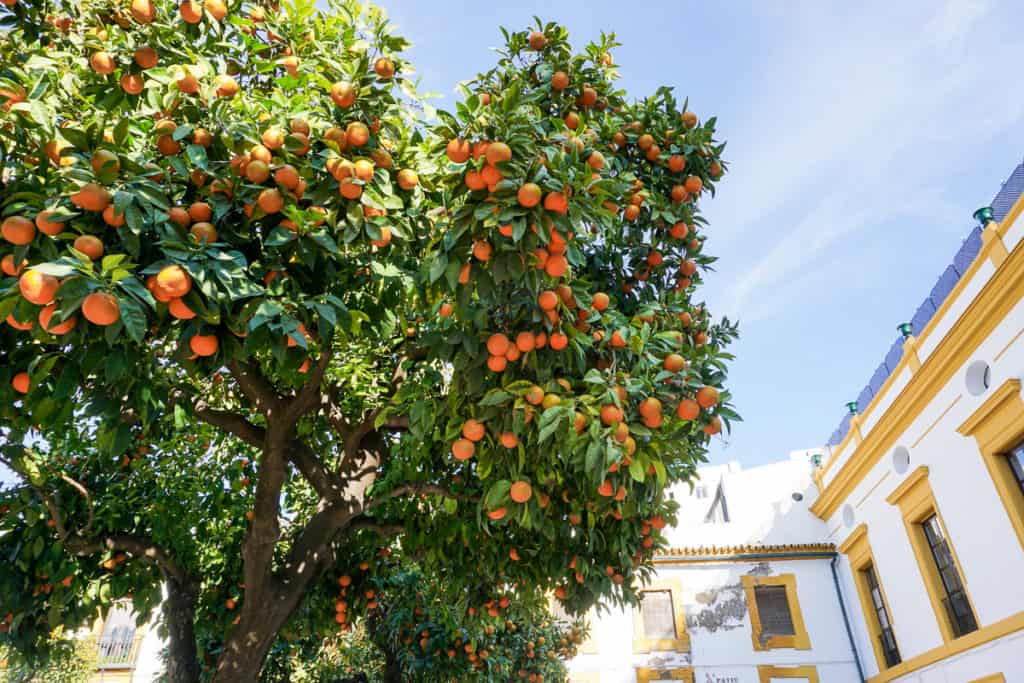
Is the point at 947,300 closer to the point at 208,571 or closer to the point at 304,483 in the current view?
the point at 304,483

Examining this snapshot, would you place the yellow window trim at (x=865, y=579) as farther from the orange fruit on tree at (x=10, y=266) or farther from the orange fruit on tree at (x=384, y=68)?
the orange fruit on tree at (x=10, y=266)

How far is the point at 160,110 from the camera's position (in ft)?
9.19

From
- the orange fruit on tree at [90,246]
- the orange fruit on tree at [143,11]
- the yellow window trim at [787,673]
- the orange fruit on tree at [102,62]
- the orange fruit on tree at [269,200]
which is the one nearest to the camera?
the orange fruit on tree at [90,246]

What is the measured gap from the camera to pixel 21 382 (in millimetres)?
2717

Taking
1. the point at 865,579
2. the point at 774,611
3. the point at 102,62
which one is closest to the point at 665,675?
the point at 774,611

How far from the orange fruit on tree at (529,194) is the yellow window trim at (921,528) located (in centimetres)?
1019

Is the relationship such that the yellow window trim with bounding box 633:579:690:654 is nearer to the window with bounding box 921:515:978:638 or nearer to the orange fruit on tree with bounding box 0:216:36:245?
the window with bounding box 921:515:978:638

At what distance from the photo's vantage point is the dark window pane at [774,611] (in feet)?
45.9

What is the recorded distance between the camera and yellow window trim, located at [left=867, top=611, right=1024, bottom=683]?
8.18m

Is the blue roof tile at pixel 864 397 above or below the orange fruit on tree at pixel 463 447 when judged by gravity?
above

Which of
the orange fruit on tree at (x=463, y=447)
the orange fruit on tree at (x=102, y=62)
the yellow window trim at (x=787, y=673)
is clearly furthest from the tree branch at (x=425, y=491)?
the yellow window trim at (x=787, y=673)

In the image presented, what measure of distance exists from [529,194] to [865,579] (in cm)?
1404

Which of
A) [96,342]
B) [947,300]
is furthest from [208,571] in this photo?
[947,300]

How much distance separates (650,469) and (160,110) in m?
2.74
